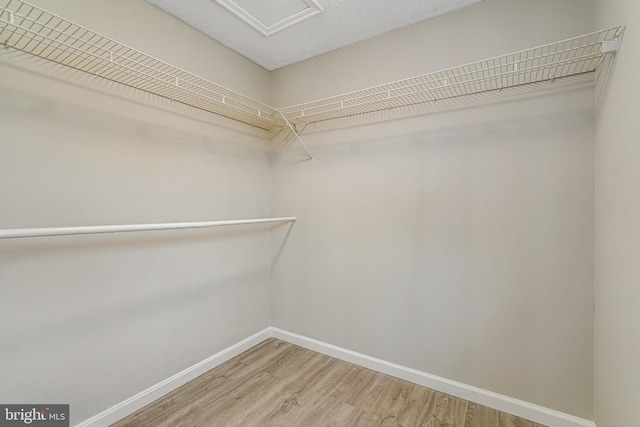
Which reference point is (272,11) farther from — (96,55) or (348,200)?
(348,200)

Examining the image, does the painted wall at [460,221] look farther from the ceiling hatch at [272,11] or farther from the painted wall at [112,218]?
the painted wall at [112,218]

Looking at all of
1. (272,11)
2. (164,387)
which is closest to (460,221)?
(272,11)

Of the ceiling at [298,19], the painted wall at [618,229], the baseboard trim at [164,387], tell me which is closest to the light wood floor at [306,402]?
the baseboard trim at [164,387]

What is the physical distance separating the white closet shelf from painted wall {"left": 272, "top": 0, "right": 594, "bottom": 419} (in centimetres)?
10

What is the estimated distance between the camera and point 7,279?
118cm

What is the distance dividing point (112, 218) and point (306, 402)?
1.60m

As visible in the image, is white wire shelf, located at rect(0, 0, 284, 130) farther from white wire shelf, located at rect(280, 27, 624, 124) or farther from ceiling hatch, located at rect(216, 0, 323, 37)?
white wire shelf, located at rect(280, 27, 624, 124)

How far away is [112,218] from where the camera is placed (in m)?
1.50

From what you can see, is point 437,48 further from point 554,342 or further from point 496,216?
point 554,342

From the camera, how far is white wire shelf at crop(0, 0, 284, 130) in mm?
1140

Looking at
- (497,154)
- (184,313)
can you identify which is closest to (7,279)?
(184,313)

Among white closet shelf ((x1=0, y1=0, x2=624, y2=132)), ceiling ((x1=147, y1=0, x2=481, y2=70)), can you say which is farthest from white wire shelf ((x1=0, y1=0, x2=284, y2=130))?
ceiling ((x1=147, y1=0, x2=481, y2=70))

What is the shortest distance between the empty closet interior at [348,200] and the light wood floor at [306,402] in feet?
0.44

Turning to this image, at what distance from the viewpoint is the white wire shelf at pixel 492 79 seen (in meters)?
1.24
